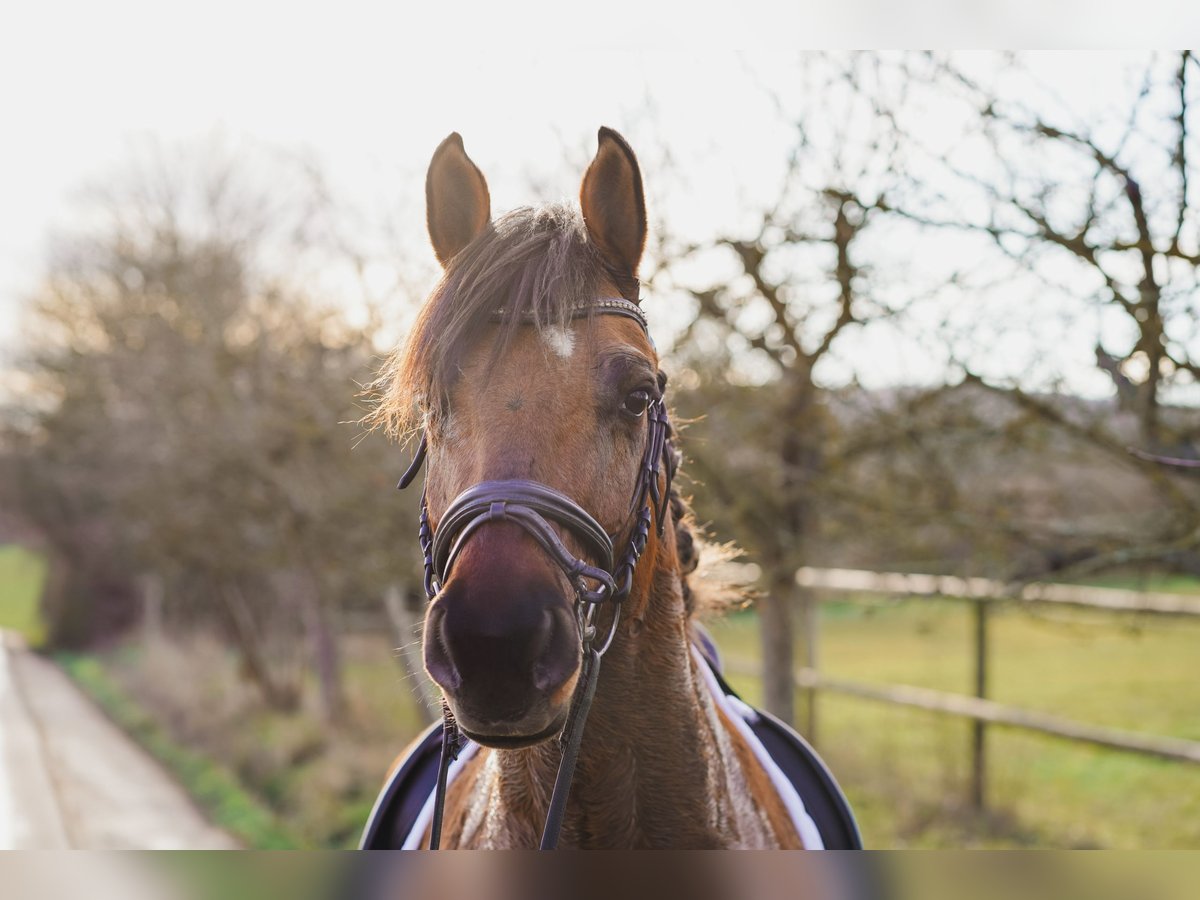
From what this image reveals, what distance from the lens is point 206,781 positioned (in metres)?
8.30

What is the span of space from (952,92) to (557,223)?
1721 mm

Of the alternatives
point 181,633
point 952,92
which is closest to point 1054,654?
point 952,92

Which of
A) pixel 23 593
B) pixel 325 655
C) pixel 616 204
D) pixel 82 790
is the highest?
pixel 616 204

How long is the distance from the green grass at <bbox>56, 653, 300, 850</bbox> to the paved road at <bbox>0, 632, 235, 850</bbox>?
0.38 ft

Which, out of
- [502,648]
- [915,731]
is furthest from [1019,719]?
[502,648]

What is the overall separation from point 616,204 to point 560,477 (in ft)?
1.85

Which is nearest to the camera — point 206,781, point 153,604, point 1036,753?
point 1036,753

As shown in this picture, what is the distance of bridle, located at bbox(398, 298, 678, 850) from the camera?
1342 mm

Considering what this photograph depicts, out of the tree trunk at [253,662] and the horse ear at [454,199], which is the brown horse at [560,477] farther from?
the tree trunk at [253,662]

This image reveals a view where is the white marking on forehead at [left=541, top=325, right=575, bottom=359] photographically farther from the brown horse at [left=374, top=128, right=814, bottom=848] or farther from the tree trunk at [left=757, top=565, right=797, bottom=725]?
the tree trunk at [left=757, top=565, right=797, bottom=725]

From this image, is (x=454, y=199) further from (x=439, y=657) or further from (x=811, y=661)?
(x=811, y=661)

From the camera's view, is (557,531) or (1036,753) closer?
(557,531)

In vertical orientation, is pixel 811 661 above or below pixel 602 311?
below

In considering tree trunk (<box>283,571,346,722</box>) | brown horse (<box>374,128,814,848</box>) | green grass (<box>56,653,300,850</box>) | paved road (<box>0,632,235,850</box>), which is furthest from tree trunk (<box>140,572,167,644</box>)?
brown horse (<box>374,128,814,848</box>)
